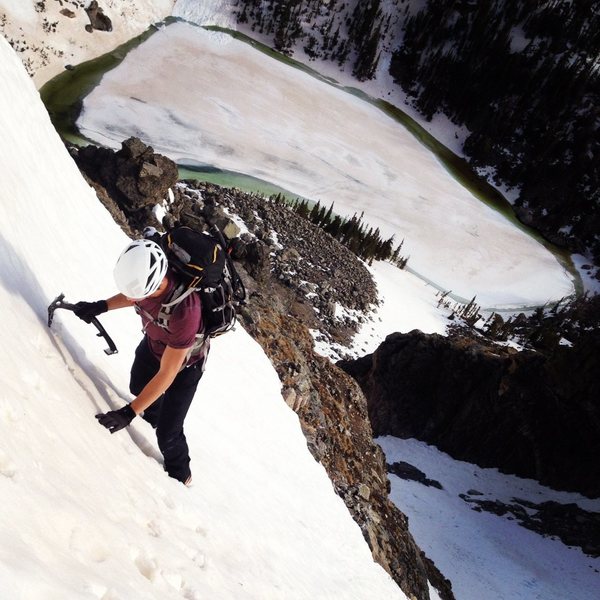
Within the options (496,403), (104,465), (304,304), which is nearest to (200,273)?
(104,465)

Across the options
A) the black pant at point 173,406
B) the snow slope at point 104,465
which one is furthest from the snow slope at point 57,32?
the black pant at point 173,406

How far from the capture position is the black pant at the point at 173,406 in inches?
155

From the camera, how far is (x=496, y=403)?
59.7 ft

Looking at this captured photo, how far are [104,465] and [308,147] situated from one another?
125ft

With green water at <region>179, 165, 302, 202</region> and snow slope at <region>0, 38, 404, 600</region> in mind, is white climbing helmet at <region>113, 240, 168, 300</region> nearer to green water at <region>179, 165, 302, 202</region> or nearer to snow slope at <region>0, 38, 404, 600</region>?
snow slope at <region>0, 38, 404, 600</region>

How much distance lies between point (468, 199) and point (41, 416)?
45.7 metres

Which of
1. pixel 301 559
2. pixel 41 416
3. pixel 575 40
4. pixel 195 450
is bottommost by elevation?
pixel 301 559

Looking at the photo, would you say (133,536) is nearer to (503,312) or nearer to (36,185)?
(36,185)

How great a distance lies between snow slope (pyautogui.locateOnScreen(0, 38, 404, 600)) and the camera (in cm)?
233

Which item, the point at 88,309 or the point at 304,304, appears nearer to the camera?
the point at 88,309

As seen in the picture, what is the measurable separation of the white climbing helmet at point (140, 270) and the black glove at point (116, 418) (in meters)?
0.95

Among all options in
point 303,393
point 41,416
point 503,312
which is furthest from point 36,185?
point 503,312

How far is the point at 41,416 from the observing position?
2.83 meters

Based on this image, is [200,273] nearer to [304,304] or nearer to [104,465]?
[104,465]
